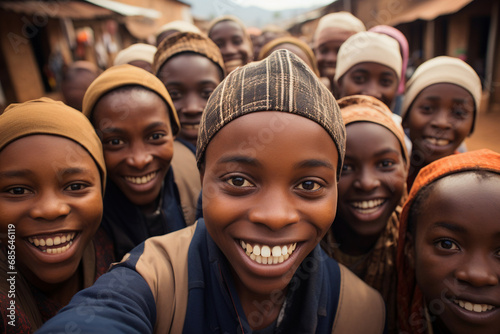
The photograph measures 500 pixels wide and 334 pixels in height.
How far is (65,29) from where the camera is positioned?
970cm

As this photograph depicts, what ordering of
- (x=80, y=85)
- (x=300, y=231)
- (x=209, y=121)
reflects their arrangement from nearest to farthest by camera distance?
1. (x=300, y=231)
2. (x=209, y=121)
3. (x=80, y=85)

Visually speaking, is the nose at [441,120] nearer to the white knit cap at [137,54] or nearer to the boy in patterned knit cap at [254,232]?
the boy in patterned knit cap at [254,232]

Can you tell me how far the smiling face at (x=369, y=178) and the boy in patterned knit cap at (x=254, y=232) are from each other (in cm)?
58

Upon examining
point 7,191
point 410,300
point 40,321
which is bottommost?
point 410,300

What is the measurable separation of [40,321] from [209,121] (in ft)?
4.13

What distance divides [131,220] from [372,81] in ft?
8.36

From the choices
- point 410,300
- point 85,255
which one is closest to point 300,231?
A: point 410,300

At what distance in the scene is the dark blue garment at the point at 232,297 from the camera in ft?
3.82

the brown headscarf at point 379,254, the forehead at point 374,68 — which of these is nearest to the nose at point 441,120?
the forehead at point 374,68

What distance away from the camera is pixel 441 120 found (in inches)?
100

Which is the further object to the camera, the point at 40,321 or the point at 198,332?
the point at 40,321

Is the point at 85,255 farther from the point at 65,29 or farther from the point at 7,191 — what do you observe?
the point at 65,29

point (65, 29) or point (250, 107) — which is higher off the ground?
point (65, 29)

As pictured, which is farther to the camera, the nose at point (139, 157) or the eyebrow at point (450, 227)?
the nose at point (139, 157)
